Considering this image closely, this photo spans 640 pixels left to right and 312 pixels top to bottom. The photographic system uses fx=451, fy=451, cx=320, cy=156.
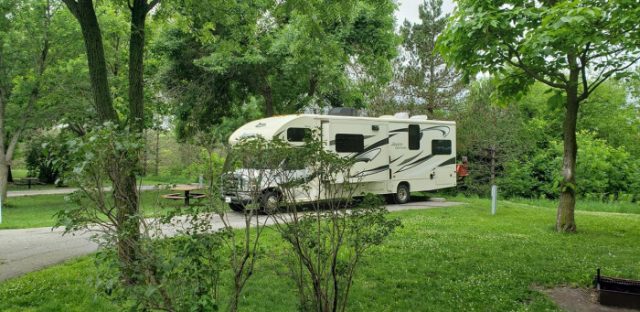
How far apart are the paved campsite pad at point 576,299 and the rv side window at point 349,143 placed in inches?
304

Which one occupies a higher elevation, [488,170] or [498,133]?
[498,133]

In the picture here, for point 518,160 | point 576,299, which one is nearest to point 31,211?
point 576,299

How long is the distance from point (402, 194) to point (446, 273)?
8.57 m

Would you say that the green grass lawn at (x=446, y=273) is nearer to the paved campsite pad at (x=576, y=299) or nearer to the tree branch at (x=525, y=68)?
the paved campsite pad at (x=576, y=299)

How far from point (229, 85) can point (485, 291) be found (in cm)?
1389

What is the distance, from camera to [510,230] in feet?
28.2

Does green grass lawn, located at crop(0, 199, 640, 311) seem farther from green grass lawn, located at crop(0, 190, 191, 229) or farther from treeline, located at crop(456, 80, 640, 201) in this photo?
treeline, located at crop(456, 80, 640, 201)

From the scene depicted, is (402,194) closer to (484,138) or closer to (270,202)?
(484,138)

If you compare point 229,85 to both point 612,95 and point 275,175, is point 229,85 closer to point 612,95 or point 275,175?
point 275,175

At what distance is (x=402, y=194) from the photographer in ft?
45.9

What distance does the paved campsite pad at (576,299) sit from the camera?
4.35m

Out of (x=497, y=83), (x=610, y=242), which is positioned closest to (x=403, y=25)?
(x=497, y=83)

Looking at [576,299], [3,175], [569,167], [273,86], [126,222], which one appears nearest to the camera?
[126,222]

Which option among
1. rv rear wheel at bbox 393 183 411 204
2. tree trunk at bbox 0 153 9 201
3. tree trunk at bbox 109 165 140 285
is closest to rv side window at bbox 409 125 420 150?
rv rear wheel at bbox 393 183 411 204
